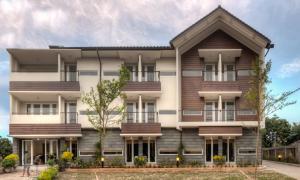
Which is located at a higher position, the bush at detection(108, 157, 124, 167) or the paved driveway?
the bush at detection(108, 157, 124, 167)

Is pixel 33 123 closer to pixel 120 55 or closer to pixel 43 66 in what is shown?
pixel 43 66

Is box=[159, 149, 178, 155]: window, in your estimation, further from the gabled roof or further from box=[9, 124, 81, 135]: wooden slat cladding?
the gabled roof

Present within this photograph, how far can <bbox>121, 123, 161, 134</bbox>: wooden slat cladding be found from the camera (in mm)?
32781

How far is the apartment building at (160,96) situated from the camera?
33.0 meters

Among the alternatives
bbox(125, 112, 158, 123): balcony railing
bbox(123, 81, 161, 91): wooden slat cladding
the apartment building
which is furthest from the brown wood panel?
bbox(123, 81, 161, 91): wooden slat cladding

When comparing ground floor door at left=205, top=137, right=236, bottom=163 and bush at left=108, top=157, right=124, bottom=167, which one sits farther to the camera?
ground floor door at left=205, top=137, right=236, bottom=163

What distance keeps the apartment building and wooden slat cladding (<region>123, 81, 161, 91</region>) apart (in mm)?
76

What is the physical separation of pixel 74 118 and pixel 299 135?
1471 inches

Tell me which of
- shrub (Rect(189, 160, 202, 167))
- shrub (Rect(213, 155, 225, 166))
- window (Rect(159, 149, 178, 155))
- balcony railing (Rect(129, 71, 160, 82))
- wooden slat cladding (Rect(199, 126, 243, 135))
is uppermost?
balcony railing (Rect(129, 71, 160, 82))

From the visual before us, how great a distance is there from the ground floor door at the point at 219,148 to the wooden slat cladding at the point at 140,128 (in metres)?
4.11

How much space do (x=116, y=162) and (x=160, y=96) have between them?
20.9 ft

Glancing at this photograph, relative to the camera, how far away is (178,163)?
3177cm

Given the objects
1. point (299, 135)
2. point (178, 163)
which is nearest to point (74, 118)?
point (178, 163)

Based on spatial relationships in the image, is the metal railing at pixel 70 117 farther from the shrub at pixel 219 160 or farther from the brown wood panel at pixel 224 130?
the shrub at pixel 219 160
